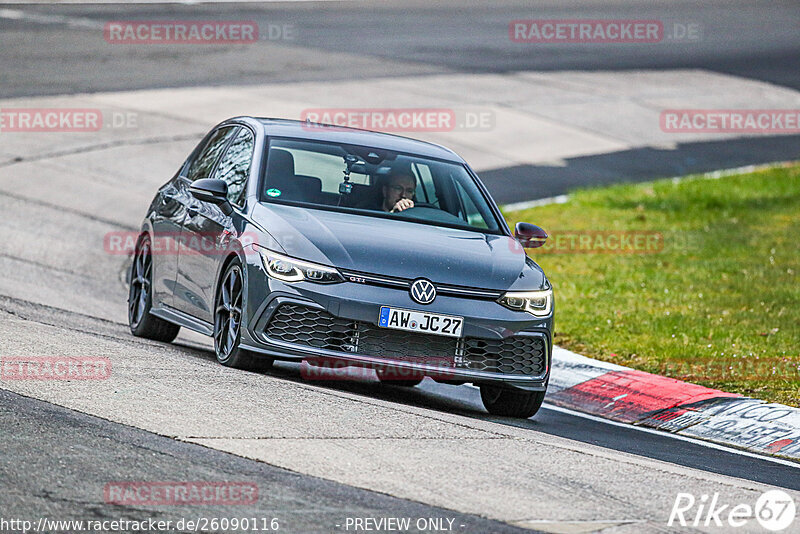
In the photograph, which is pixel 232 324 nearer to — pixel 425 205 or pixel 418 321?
pixel 418 321

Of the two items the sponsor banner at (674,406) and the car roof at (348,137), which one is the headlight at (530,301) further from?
the car roof at (348,137)

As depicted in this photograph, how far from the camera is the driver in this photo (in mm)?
9227

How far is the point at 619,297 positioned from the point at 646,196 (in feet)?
21.6

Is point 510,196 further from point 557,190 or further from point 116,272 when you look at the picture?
point 116,272

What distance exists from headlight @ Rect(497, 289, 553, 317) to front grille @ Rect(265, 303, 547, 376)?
0.65 ft
